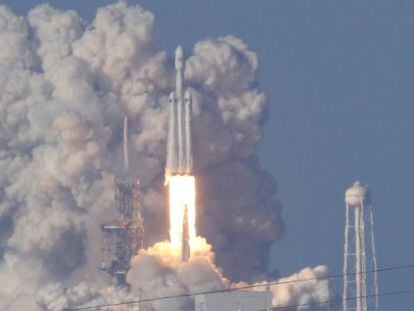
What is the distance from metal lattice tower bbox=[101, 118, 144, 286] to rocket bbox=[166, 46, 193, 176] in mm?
2638

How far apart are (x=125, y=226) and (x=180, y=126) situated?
6.24 metres

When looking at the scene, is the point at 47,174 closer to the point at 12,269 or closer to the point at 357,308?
the point at 12,269

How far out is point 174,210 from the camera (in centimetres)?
14150

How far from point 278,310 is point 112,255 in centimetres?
943

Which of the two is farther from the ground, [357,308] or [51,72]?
[51,72]

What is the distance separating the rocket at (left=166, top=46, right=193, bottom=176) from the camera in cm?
14175

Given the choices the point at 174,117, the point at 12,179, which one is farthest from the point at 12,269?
the point at 174,117

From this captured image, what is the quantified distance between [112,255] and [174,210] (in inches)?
215

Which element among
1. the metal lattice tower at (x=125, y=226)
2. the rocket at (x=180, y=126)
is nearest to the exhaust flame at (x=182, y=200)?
the rocket at (x=180, y=126)

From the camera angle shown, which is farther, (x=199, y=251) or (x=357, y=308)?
(x=357, y=308)

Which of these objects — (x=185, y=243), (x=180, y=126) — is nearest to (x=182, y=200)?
(x=185, y=243)

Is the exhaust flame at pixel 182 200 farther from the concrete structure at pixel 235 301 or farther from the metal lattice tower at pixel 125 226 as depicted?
the concrete structure at pixel 235 301

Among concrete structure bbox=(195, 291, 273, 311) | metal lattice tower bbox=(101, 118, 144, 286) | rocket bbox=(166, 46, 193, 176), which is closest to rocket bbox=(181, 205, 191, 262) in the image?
rocket bbox=(166, 46, 193, 176)

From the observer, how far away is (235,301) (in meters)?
137
